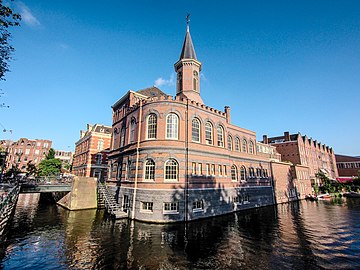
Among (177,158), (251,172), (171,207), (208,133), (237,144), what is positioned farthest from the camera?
(251,172)

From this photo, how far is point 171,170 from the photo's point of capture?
60.5 ft

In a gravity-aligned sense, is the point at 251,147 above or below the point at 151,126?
below

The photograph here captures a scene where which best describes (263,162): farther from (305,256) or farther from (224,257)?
(224,257)

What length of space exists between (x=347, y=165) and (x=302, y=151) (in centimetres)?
3833

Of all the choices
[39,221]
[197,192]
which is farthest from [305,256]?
[39,221]

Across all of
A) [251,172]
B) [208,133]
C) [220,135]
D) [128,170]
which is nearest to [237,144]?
[251,172]

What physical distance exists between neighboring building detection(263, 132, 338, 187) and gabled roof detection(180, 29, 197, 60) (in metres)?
32.4

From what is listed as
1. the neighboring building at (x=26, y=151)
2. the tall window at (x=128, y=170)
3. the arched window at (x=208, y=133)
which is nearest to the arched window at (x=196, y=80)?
the arched window at (x=208, y=133)

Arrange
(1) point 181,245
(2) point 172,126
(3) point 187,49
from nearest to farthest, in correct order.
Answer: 1. (1) point 181,245
2. (2) point 172,126
3. (3) point 187,49

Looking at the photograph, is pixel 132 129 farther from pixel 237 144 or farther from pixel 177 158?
pixel 237 144

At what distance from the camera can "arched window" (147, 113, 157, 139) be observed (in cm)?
1969

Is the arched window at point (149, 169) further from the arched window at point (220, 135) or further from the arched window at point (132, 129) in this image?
the arched window at point (220, 135)

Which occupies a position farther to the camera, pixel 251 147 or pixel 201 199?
pixel 251 147

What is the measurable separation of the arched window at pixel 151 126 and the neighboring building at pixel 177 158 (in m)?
0.11
